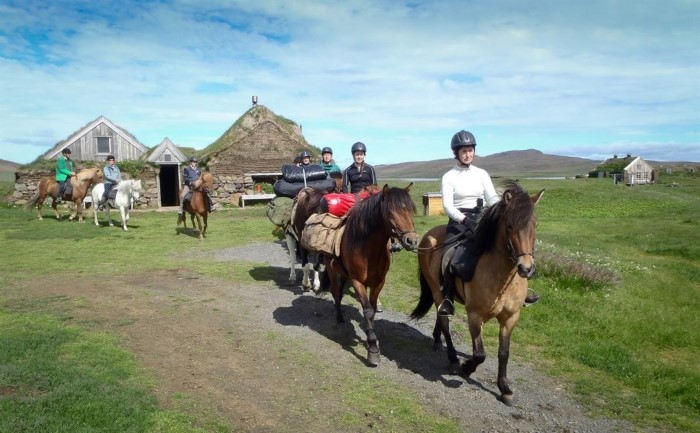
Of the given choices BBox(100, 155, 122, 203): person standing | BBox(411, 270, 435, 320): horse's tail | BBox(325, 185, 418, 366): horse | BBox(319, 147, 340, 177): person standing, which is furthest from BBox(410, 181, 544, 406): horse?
BBox(100, 155, 122, 203): person standing

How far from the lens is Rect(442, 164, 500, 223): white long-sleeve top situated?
6.31 m

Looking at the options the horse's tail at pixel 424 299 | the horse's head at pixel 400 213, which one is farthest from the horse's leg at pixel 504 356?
the horse's tail at pixel 424 299

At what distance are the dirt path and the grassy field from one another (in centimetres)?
44

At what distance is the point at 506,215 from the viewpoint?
513 centimetres

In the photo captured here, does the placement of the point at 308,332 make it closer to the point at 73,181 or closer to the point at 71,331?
the point at 71,331

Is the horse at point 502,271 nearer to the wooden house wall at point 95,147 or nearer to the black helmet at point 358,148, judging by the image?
the black helmet at point 358,148

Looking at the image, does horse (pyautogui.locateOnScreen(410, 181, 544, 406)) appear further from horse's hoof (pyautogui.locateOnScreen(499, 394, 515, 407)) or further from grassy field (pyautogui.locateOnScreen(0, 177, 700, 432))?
grassy field (pyautogui.locateOnScreen(0, 177, 700, 432))

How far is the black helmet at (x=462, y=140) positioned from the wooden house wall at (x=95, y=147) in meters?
26.9

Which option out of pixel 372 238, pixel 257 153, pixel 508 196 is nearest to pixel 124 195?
pixel 257 153

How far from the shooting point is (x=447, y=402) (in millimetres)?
5543

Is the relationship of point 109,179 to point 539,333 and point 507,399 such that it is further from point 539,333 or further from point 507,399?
point 507,399

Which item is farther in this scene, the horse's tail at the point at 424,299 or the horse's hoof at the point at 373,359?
the horse's tail at the point at 424,299

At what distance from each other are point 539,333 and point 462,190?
11.7 ft

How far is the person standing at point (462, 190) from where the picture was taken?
20.3 ft
